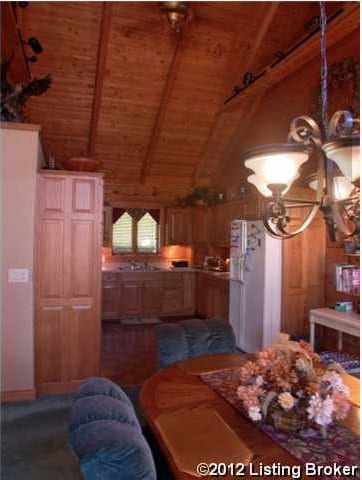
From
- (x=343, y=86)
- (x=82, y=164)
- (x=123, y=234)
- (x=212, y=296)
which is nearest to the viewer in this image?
(x=82, y=164)

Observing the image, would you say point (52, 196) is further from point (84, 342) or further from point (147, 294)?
point (147, 294)

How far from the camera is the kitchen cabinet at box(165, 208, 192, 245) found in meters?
7.62

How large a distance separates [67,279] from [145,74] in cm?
356

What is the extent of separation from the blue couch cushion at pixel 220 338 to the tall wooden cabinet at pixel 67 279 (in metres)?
1.60

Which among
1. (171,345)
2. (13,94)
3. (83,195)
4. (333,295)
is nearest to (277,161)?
(171,345)

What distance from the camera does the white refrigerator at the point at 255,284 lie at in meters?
4.65

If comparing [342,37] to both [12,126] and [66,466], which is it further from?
[66,466]

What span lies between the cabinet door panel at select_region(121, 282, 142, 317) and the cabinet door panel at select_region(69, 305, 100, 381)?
300 centimetres

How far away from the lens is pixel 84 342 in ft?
12.6

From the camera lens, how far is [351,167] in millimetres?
1517

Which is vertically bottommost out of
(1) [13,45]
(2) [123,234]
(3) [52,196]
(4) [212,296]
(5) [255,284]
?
(4) [212,296]

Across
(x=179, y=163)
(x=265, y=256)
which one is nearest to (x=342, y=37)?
(x=265, y=256)

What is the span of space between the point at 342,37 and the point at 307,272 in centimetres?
280

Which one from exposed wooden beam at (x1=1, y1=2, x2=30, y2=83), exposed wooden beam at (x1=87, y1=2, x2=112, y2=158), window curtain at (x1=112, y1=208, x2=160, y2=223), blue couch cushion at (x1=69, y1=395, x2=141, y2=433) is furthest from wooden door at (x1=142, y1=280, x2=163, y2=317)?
blue couch cushion at (x1=69, y1=395, x2=141, y2=433)
